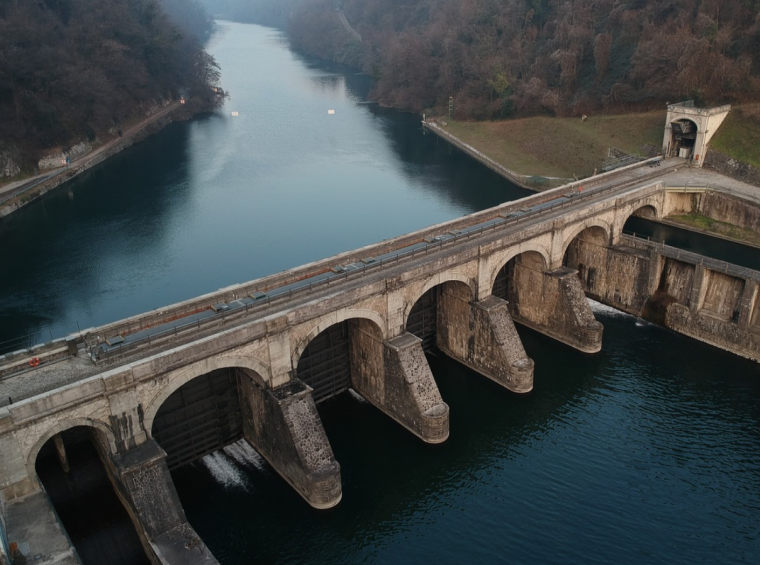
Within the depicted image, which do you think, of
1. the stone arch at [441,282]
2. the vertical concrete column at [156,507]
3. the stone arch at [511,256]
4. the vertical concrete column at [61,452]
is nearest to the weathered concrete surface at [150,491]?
the vertical concrete column at [156,507]

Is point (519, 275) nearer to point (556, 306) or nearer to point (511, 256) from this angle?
point (556, 306)

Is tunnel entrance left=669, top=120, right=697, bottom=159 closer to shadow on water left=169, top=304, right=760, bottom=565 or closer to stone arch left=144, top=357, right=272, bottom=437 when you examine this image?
shadow on water left=169, top=304, right=760, bottom=565

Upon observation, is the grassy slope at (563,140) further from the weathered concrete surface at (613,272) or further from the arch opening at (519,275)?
the arch opening at (519,275)

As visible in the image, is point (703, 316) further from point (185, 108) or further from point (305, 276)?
point (185, 108)

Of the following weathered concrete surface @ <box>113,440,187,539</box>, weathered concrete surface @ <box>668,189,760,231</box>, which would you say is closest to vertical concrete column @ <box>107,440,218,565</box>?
weathered concrete surface @ <box>113,440,187,539</box>

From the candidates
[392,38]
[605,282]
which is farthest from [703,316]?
[392,38]

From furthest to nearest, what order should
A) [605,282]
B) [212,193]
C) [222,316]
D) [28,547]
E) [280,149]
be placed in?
1. [280,149]
2. [212,193]
3. [605,282]
4. [222,316]
5. [28,547]
